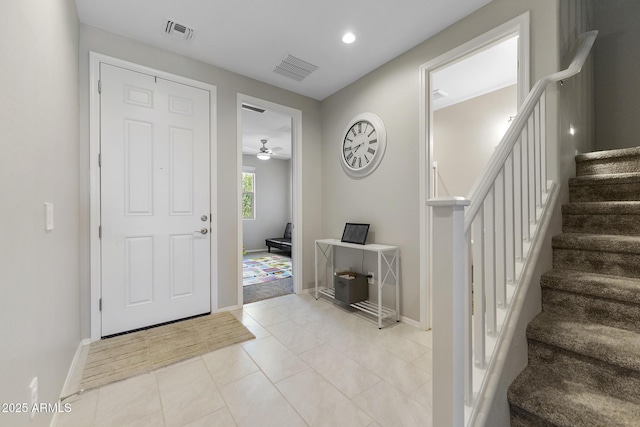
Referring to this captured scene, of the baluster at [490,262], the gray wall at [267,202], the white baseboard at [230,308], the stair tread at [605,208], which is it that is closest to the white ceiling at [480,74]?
the stair tread at [605,208]

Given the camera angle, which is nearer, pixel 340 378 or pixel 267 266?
pixel 340 378

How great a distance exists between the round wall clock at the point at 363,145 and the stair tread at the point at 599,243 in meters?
1.73

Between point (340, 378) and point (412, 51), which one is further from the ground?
point (412, 51)

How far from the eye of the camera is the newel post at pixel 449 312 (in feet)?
3.13

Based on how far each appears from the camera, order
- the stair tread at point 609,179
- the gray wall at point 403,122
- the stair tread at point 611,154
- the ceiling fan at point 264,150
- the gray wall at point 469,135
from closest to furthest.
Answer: the stair tread at point 609,179, the stair tread at point 611,154, the gray wall at point 403,122, the gray wall at point 469,135, the ceiling fan at point 264,150

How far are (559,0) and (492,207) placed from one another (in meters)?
1.78

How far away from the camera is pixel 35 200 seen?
47.0 inches

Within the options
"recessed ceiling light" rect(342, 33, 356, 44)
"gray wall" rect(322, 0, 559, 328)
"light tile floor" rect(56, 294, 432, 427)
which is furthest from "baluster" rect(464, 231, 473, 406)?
"recessed ceiling light" rect(342, 33, 356, 44)

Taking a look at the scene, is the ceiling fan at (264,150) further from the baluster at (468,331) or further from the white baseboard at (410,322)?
the baluster at (468,331)

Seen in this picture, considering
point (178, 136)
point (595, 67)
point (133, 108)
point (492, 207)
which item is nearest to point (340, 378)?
point (492, 207)

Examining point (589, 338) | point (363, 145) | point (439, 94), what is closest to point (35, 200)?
point (589, 338)

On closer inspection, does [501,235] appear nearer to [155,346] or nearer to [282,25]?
[282,25]

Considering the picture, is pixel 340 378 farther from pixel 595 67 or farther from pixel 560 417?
pixel 595 67

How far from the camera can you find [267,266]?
543 centimetres
